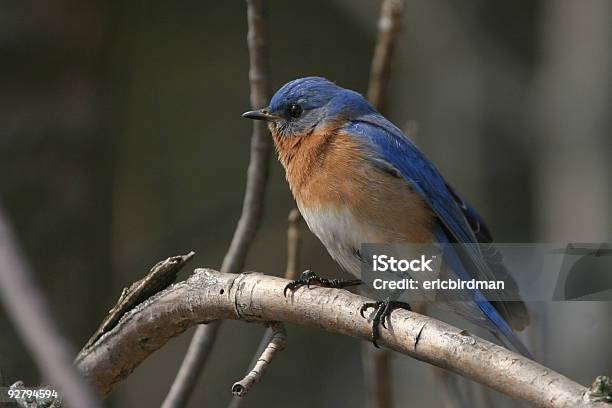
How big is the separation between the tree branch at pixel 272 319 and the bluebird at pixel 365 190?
36 cm

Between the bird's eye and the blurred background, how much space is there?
3.31ft

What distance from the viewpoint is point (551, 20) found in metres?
6.18

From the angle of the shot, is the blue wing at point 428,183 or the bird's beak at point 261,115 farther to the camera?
the bird's beak at point 261,115

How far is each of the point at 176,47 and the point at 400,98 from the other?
67.4 inches

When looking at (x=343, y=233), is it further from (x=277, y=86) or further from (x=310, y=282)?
(x=277, y=86)

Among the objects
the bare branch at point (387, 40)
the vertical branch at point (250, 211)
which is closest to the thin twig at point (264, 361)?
the vertical branch at point (250, 211)

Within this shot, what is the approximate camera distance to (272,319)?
2.04 meters

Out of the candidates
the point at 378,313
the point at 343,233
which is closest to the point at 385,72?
the point at 343,233

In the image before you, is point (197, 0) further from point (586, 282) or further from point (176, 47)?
point (586, 282)

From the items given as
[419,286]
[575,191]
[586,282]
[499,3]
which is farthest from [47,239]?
[499,3]

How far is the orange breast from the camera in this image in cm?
258

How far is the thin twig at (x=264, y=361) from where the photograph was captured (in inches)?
65.7

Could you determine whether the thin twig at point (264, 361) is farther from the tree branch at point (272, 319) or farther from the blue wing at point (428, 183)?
the blue wing at point (428, 183)

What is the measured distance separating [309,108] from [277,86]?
2.59m
